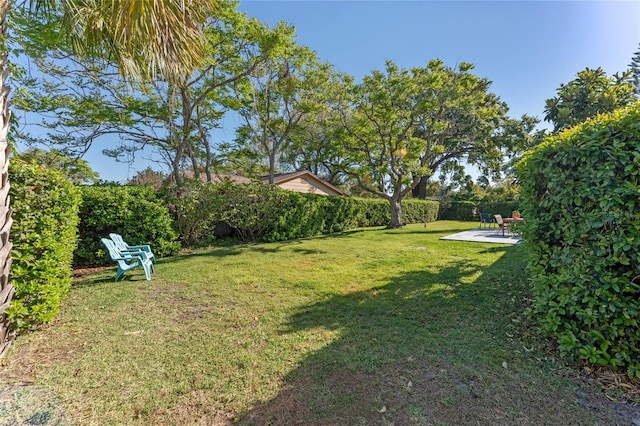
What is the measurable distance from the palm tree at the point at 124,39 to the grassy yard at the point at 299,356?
1.15m

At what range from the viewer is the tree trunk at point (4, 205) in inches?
102

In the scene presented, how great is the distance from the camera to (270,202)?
421 inches

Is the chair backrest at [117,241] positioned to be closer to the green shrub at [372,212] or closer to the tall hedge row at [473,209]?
the green shrub at [372,212]

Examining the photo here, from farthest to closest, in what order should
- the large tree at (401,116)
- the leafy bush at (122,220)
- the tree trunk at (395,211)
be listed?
the tree trunk at (395,211)
the large tree at (401,116)
the leafy bush at (122,220)

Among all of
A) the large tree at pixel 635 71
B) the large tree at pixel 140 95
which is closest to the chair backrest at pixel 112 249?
the large tree at pixel 140 95

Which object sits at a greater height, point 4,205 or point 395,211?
point 395,211

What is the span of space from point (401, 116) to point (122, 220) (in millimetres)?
13490

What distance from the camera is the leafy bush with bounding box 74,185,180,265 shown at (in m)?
6.62

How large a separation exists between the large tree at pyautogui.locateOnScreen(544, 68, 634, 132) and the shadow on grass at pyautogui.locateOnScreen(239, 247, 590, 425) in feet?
36.6

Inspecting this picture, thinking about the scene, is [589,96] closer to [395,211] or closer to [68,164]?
[395,211]

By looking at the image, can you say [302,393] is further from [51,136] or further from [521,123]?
[521,123]

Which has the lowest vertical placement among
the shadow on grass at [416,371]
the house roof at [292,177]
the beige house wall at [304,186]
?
the shadow on grass at [416,371]

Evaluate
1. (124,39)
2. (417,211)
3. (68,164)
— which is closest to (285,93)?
(68,164)

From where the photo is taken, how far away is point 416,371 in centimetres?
253
